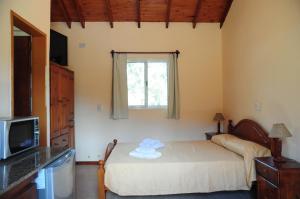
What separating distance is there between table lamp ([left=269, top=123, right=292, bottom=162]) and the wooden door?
3.17 metres

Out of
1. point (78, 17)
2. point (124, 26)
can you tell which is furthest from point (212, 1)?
point (78, 17)

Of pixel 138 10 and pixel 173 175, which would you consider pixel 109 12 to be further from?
pixel 173 175

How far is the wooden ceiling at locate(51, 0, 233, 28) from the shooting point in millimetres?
4566

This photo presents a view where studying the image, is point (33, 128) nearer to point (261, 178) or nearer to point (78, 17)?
Result: point (261, 178)

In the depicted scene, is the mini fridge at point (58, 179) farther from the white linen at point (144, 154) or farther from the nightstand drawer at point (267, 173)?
the nightstand drawer at point (267, 173)

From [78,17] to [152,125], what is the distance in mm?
2774

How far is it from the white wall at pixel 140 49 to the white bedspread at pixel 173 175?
213 centimetres

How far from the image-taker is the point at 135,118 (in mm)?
5059

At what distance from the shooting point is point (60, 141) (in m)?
3.98

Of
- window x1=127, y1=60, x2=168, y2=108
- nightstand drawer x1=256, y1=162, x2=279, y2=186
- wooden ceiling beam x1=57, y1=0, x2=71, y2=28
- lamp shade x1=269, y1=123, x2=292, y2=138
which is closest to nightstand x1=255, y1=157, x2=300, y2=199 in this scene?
nightstand drawer x1=256, y1=162, x2=279, y2=186

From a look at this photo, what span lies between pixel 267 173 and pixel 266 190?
0.68 feet

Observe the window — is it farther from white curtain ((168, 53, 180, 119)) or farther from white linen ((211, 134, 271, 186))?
white linen ((211, 134, 271, 186))

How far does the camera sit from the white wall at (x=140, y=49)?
16.4 ft

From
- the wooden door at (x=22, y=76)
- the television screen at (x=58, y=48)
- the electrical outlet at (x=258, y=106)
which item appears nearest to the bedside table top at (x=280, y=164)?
the electrical outlet at (x=258, y=106)
